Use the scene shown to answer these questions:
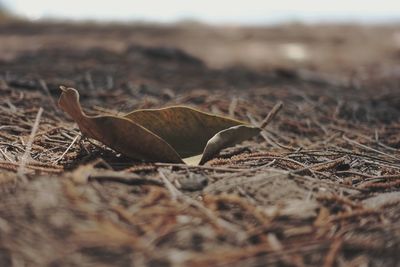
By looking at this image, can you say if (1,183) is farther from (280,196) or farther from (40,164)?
(280,196)

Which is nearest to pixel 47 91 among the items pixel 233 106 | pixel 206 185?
pixel 233 106

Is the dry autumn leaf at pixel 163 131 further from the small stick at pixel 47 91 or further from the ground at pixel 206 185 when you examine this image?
the small stick at pixel 47 91

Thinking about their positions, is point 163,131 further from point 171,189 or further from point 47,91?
point 47,91

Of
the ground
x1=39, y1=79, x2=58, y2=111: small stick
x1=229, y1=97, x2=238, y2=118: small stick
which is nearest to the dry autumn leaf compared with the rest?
the ground

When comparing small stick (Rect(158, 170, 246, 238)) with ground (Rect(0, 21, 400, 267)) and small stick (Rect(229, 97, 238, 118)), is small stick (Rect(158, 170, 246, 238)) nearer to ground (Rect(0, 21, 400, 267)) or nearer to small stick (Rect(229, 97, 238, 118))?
ground (Rect(0, 21, 400, 267))

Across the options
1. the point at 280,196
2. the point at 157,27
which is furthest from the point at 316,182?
the point at 157,27

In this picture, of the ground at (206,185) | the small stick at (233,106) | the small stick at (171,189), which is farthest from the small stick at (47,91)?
the small stick at (171,189)
